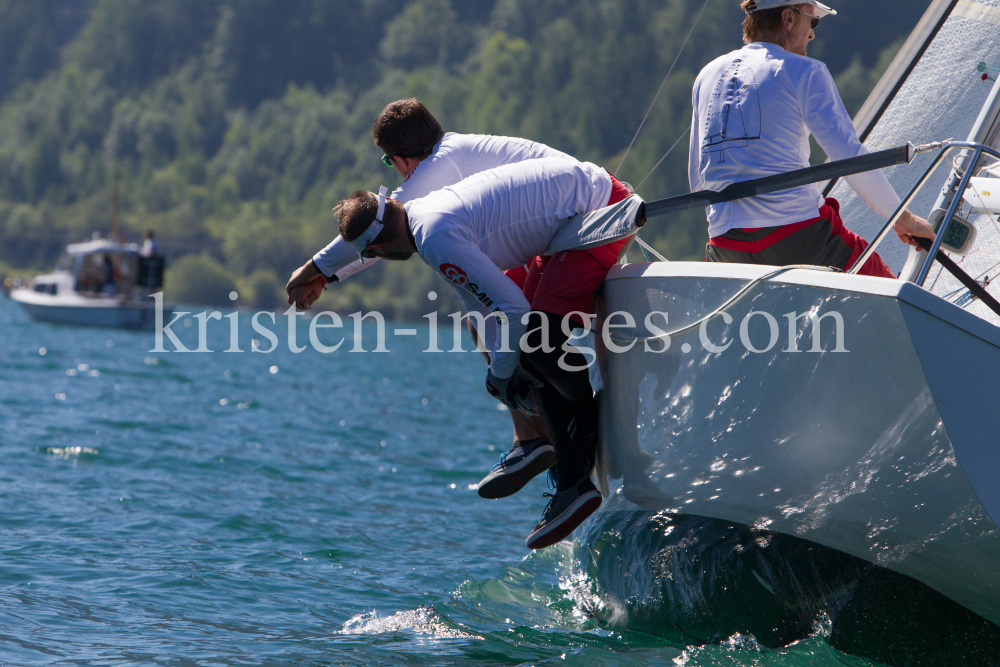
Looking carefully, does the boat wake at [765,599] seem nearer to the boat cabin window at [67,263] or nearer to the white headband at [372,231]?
the white headband at [372,231]

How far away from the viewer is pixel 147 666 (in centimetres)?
312

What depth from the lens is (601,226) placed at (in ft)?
10.9

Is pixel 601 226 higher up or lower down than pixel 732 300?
higher up

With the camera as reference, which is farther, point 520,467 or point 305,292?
point 305,292

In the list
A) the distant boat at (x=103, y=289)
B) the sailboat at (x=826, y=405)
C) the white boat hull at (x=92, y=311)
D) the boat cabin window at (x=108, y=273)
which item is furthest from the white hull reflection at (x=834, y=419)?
the boat cabin window at (x=108, y=273)

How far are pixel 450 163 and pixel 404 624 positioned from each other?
1678 mm

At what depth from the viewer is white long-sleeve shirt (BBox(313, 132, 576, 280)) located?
3555 mm

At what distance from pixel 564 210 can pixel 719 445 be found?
0.95m

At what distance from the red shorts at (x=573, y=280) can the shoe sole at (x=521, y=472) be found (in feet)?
1.53

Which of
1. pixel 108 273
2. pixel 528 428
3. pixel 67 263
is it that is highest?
pixel 67 263

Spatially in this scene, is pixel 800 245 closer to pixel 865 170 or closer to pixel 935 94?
pixel 865 170

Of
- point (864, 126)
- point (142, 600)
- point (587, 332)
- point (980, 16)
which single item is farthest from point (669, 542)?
point (980, 16)

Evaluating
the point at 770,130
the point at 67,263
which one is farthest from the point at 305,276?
the point at 67,263

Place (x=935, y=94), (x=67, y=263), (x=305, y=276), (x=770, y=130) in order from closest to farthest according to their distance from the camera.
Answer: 1. (x=770, y=130)
2. (x=305, y=276)
3. (x=935, y=94)
4. (x=67, y=263)
